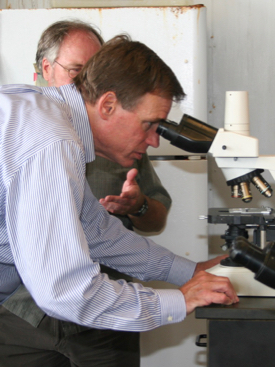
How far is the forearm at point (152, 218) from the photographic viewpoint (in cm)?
155

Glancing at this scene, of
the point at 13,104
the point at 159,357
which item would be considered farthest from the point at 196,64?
the point at 159,357

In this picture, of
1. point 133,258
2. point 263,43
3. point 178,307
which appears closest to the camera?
point 178,307

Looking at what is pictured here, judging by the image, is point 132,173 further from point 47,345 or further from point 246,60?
point 246,60

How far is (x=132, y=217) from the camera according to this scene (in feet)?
5.16

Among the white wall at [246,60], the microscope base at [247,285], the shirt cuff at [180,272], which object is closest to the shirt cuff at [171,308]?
→ the microscope base at [247,285]

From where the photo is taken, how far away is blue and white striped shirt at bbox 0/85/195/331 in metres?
0.81

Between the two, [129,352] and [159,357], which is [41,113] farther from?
[159,357]

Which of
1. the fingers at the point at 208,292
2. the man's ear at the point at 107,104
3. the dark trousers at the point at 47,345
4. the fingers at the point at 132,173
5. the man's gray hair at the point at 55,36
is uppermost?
the man's gray hair at the point at 55,36

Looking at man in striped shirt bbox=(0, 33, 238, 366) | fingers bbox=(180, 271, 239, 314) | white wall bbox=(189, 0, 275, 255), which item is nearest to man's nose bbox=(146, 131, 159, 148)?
man in striped shirt bbox=(0, 33, 238, 366)

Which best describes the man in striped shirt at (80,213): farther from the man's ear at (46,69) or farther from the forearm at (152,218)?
the man's ear at (46,69)

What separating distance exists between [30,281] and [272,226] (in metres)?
0.59

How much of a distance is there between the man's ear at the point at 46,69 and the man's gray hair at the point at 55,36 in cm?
1

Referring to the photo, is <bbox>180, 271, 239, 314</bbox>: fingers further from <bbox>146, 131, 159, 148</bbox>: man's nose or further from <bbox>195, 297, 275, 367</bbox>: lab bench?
<bbox>146, 131, 159, 148</bbox>: man's nose

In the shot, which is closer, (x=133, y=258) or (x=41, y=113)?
(x=41, y=113)
